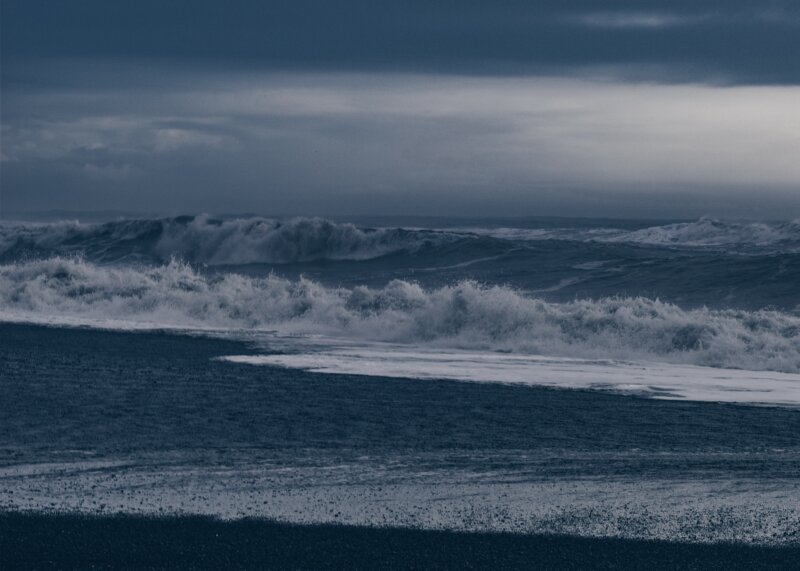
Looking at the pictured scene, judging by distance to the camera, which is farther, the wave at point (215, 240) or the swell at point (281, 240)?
the wave at point (215, 240)

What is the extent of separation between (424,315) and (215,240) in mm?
25044

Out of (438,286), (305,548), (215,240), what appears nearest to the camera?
(305,548)

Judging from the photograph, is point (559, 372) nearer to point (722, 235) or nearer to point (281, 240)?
point (281, 240)

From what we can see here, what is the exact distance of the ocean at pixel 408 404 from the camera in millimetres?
7297

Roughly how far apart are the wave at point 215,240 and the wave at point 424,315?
13.5m

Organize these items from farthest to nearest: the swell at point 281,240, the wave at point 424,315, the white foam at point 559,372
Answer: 1. the swell at point 281,240
2. the wave at point 424,315
3. the white foam at point 559,372

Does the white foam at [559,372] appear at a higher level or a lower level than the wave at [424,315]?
lower

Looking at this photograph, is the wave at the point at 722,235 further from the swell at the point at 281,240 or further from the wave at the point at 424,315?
the wave at the point at 424,315

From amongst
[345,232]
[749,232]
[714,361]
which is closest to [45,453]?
[714,361]

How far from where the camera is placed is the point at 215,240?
4344cm

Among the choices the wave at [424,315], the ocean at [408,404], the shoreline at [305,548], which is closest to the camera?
the shoreline at [305,548]

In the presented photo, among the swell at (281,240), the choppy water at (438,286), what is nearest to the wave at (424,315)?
the choppy water at (438,286)

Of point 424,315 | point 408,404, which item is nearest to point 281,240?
point 424,315

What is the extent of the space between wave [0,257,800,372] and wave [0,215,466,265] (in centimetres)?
1346
